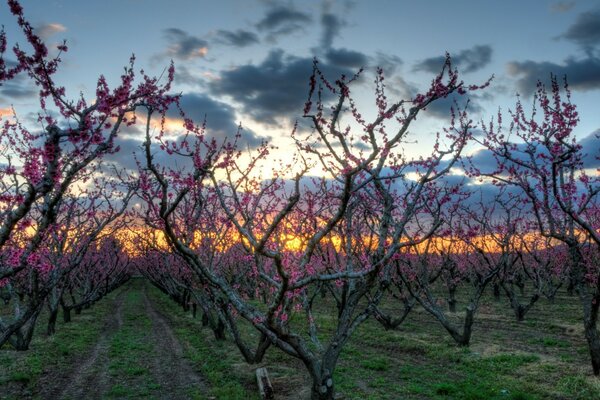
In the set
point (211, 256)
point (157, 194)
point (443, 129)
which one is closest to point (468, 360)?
point (443, 129)

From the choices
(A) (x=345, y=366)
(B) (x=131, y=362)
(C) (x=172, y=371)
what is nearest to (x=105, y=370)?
(B) (x=131, y=362)

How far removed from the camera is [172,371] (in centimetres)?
1664

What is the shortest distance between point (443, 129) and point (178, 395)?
12.1 metres

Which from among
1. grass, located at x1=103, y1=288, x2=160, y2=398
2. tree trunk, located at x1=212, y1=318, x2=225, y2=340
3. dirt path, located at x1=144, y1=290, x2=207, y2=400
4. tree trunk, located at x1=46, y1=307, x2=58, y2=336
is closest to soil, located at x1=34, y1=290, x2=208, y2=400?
dirt path, located at x1=144, y1=290, x2=207, y2=400

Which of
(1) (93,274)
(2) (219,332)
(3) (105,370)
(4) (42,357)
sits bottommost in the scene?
(3) (105,370)

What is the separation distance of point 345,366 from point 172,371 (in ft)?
22.0

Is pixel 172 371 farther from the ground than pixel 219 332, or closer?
closer

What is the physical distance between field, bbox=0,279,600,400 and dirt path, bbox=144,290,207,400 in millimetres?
39

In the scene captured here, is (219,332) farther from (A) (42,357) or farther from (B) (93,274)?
(B) (93,274)

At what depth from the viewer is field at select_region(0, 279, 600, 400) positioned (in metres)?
13.5

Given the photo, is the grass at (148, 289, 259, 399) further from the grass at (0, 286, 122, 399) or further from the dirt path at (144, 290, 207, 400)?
the grass at (0, 286, 122, 399)

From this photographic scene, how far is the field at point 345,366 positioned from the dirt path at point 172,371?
0.13 ft

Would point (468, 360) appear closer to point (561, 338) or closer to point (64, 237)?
point (561, 338)

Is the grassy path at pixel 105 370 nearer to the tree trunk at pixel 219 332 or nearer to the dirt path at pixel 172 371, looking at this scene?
the dirt path at pixel 172 371
